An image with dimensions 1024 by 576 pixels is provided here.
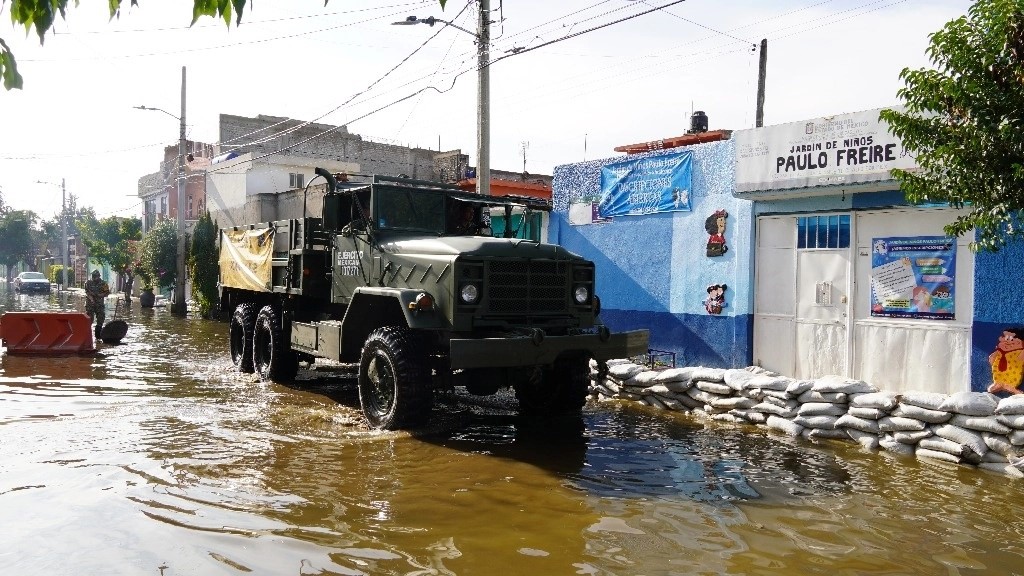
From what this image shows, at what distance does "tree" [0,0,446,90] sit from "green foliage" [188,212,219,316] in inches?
891

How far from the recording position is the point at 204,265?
25.5 m

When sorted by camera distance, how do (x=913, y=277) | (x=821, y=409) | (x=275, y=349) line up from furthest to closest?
(x=275, y=349)
(x=913, y=277)
(x=821, y=409)

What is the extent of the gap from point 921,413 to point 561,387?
3418mm

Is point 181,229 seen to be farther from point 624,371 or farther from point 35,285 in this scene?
point 35,285

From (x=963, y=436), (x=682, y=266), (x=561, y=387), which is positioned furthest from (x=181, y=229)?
(x=963, y=436)

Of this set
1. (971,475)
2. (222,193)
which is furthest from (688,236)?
(222,193)

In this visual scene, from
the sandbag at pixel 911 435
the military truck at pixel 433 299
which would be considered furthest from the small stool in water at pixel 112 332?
the sandbag at pixel 911 435

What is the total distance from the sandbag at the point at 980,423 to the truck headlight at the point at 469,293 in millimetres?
4231

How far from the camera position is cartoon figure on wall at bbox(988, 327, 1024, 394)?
7.59 m

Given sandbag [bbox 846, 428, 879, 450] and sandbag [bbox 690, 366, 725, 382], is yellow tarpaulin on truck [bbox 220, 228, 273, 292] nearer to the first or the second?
sandbag [bbox 690, 366, 725, 382]

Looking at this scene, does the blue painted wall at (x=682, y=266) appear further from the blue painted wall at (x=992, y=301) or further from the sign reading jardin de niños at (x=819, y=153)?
the blue painted wall at (x=992, y=301)

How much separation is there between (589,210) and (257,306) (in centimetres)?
536

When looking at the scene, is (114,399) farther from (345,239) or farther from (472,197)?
(472,197)

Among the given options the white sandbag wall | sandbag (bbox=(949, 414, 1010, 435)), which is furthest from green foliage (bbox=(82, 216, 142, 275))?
sandbag (bbox=(949, 414, 1010, 435))
